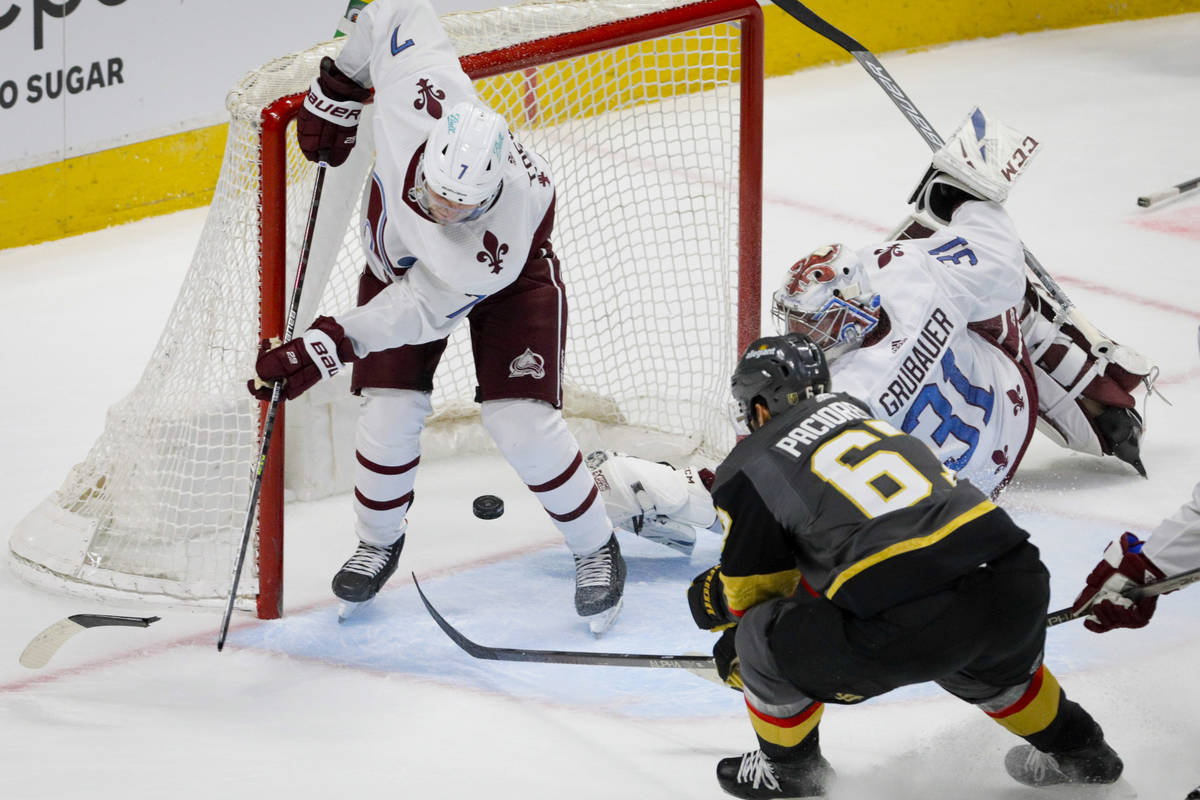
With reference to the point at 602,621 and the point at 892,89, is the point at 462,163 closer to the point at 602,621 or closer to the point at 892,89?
the point at 602,621

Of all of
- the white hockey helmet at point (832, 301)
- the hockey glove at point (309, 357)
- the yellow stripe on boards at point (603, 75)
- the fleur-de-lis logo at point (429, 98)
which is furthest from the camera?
the yellow stripe on boards at point (603, 75)

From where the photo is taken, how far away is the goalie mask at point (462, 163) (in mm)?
2656

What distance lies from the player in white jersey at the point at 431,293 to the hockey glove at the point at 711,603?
645 millimetres

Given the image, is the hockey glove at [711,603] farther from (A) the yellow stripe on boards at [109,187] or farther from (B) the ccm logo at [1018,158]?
(A) the yellow stripe on boards at [109,187]

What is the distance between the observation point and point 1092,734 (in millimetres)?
2438

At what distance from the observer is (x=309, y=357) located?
9.09ft

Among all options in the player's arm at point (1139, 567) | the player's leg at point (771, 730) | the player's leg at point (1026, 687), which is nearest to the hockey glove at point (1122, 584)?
the player's arm at point (1139, 567)

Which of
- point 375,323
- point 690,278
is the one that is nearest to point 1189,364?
point 690,278

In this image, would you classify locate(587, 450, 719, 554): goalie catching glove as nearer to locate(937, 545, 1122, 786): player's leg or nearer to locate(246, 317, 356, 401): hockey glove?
locate(246, 317, 356, 401): hockey glove

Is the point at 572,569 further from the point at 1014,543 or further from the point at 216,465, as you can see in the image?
the point at 1014,543

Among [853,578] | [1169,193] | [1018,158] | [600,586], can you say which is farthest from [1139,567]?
[1169,193]

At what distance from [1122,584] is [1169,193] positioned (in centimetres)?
358

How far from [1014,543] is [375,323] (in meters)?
1.20

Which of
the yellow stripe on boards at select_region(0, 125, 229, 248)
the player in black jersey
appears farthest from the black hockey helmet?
the yellow stripe on boards at select_region(0, 125, 229, 248)
